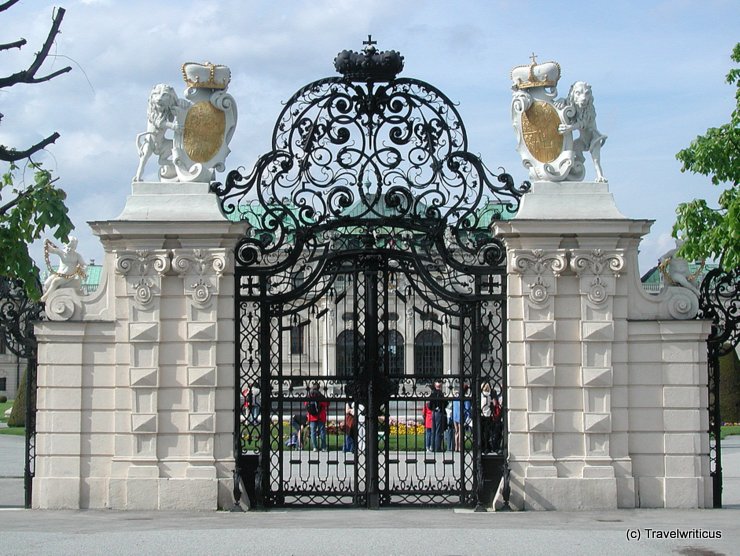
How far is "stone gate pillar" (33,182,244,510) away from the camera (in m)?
14.8

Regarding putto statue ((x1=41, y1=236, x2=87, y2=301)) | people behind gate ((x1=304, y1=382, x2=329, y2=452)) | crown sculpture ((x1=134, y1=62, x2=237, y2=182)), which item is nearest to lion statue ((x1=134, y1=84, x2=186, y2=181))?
crown sculpture ((x1=134, y1=62, x2=237, y2=182))

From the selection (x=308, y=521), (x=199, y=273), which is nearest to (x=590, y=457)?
(x=308, y=521)

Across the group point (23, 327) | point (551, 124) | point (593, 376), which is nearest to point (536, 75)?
point (551, 124)

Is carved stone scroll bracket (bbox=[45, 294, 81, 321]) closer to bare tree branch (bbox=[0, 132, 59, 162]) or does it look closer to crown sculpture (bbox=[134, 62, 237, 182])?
crown sculpture (bbox=[134, 62, 237, 182])

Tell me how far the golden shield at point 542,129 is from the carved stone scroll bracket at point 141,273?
15.0 feet

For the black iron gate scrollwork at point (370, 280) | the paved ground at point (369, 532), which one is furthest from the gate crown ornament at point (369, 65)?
the paved ground at point (369, 532)

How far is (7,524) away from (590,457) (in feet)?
21.7

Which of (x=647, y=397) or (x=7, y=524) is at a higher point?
(x=647, y=397)

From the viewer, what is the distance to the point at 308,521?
45.4 ft

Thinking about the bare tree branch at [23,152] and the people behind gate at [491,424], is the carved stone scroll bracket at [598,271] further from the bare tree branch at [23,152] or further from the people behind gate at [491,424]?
the bare tree branch at [23,152]

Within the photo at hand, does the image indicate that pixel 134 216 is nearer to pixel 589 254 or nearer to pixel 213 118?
pixel 213 118

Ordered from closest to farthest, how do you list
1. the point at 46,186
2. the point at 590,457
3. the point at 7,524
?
the point at 46,186
the point at 7,524
the point at 590,457

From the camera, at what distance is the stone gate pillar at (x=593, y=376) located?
583 inches

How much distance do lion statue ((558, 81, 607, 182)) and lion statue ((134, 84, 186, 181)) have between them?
465 cm
